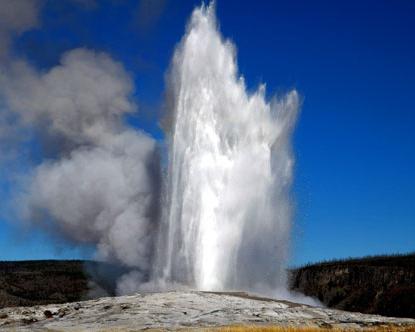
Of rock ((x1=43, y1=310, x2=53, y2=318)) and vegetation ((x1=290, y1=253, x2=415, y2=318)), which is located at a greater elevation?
vegetation ((x1=290, y1=253, x2=415, y2=318))

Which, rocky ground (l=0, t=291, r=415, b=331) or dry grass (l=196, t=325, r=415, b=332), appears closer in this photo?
dry grass (l=196, t=325, r=415, b=332)

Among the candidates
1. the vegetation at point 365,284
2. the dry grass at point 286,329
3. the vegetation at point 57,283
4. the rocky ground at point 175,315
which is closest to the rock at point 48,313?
the rocky ground at point 175,315

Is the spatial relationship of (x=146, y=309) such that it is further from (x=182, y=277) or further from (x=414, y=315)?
(x=414, y=315)

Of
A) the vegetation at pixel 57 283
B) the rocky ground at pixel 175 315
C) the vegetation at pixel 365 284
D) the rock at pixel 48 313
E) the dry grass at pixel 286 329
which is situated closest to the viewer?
the dry grass at pixel 286 329

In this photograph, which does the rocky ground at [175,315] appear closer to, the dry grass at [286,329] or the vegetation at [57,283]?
the dry grass at [286,329]

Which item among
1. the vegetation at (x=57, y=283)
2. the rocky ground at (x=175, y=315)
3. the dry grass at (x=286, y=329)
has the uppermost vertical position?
the vegetation at (x=57, y=283)

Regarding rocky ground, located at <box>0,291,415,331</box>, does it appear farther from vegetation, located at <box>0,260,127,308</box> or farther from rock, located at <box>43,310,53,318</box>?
vegetation, located at <box>0,260,127,308</box>

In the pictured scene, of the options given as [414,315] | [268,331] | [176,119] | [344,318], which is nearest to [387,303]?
[414,315]

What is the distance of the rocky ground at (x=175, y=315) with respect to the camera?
2247 centimetres

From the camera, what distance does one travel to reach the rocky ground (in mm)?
22469

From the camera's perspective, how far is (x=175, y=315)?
23.5 m

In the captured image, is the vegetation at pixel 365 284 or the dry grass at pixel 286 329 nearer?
the dry grass at pixel 286 329

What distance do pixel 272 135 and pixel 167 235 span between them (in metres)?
8.20

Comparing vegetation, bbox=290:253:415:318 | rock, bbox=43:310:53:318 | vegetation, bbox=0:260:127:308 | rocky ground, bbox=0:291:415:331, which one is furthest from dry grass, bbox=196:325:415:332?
vegetation, bbox=290:253:415:318
